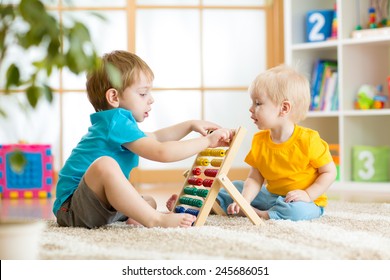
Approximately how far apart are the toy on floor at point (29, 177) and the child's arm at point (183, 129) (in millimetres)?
1249

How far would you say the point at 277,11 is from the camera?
153 inches

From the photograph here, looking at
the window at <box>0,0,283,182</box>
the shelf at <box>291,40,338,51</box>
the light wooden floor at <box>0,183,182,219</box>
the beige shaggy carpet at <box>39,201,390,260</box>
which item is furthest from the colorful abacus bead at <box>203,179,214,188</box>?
the window at <box>0,0,283,182</box>

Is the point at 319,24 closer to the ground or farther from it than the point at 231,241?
farther from it

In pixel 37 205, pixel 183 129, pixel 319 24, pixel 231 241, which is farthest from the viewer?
pixel 319 24

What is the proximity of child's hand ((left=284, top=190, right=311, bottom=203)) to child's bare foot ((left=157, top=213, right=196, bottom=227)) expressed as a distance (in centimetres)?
35

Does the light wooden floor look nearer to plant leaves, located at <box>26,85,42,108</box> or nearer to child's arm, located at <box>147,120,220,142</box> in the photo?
child's arm, located at <box>147,120,220,142</box>

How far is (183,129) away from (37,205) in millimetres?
1010

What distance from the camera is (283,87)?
2.06m

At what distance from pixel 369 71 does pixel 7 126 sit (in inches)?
78.4

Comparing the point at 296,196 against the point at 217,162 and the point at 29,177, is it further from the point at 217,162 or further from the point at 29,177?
the point at 29,177

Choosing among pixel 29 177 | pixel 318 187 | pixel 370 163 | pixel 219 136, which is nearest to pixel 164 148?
pixel 219 136

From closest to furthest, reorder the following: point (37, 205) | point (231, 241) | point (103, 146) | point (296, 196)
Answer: point (231, 241), point (103, 146), point (296, 196), point (37, 205)

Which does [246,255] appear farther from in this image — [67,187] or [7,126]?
[7,126]

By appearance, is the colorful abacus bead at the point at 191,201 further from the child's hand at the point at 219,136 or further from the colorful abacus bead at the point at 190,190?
the child's hand at the point at 219,136
